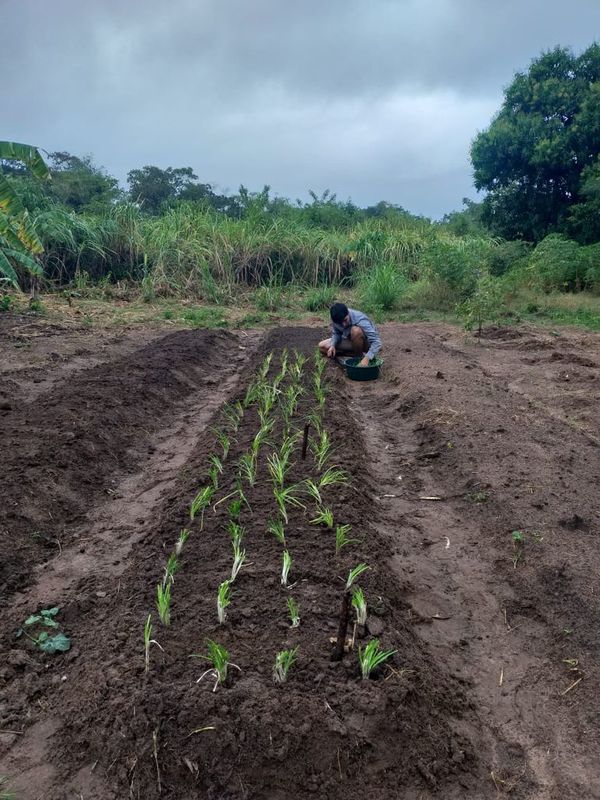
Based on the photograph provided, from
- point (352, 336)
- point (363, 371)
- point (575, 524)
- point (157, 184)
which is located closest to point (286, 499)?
point (575, 524)

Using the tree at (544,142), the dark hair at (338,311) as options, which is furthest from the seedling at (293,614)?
the tree at (544,142)

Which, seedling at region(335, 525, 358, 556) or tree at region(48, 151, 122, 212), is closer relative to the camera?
seedling at region(335, 525, 358, 556)

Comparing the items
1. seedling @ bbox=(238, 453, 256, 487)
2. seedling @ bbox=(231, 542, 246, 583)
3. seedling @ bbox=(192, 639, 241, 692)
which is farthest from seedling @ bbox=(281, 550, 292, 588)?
seedling @ bbox=(238, 453, 256, 487)

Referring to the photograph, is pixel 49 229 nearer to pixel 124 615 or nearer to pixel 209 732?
pixel 124 615

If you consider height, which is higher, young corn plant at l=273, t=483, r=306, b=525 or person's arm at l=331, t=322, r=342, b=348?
person's arm at l=331, t=322, r=342, b=348

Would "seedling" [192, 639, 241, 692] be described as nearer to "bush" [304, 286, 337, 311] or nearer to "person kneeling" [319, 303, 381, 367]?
"person kneeling" [319, 303, 381, 367]

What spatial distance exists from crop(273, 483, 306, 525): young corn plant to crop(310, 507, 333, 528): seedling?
11 centimetres

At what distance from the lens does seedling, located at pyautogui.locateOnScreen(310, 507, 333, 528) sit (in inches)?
145

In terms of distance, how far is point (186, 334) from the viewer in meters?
10.7

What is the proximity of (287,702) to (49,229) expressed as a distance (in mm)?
13995

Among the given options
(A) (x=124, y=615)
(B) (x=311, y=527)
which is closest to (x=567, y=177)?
(B) (x=311, y=527)

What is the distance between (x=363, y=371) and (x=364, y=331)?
19.9 inches

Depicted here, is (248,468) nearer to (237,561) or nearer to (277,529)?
(277,529)

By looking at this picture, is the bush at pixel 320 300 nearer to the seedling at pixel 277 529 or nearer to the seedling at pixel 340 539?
the seedling at pixel 277 529
